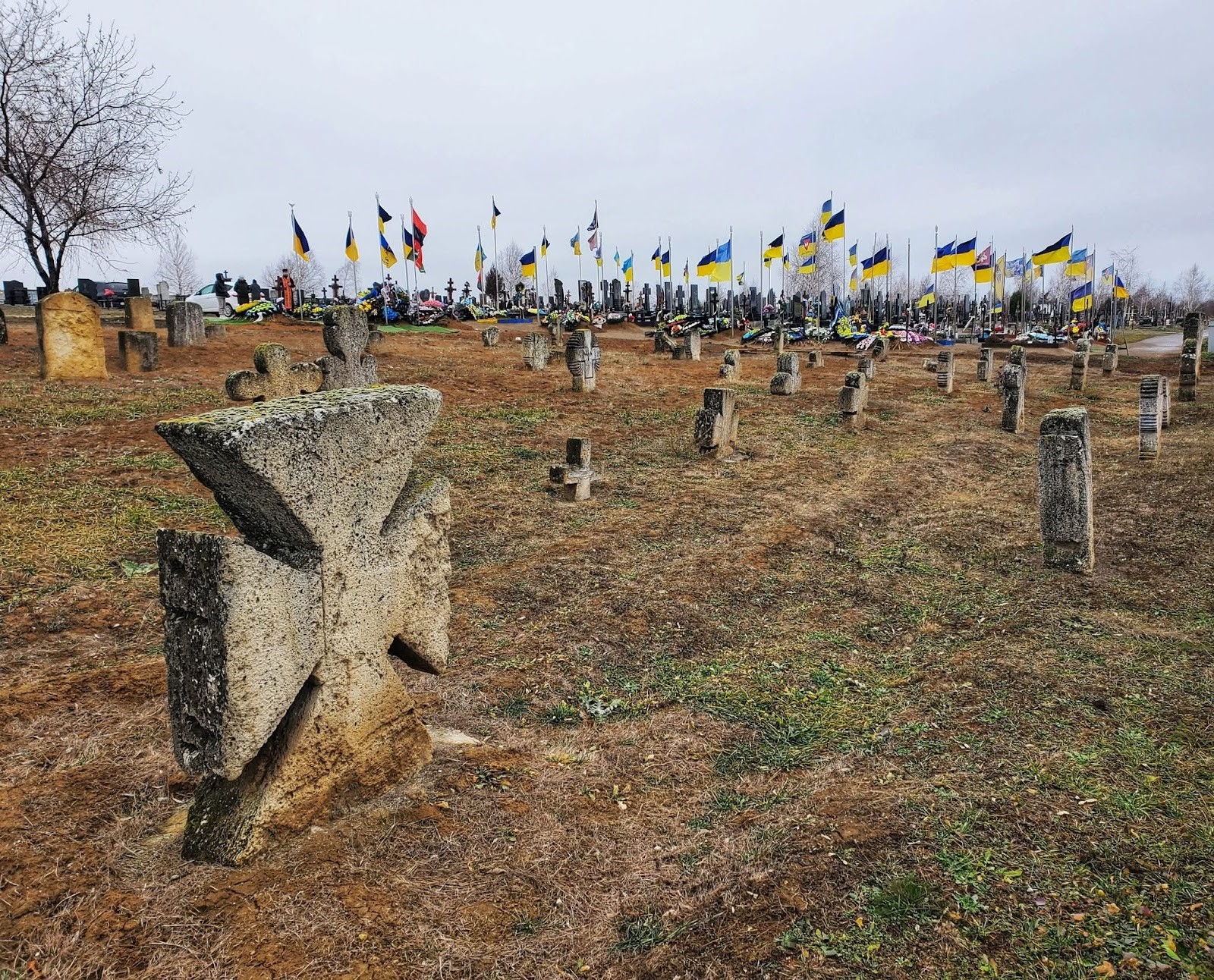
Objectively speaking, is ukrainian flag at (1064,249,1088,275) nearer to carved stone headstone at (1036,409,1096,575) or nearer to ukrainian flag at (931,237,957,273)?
ukrainian flag at (931,237,957,273)

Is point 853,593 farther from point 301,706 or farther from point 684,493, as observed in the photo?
point 301,706

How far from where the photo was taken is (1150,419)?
43.8 ft

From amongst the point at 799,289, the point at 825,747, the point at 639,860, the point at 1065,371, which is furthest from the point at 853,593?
the point at 799,289

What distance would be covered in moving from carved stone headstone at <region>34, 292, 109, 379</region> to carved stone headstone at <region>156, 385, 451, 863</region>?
14859 millimetres

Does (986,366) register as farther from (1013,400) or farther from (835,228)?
(835,228)

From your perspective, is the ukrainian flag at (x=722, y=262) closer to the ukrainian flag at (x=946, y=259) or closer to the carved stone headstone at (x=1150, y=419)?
the ukrainian flag at (x=946, y=259)

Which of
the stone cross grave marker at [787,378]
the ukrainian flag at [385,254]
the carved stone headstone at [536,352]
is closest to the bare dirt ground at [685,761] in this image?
the stone cross grave marker at [787,378]

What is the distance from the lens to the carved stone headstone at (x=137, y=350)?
55.0 ft

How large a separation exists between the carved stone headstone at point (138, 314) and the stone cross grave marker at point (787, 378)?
16.6 m

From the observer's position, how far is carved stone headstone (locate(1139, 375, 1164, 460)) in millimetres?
Result: 13344

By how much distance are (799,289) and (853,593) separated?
62.1m

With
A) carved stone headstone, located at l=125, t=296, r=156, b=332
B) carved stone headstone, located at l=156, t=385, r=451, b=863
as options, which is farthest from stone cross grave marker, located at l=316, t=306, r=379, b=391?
carved stone headstone, located at l=125, t=296, r=156, b=332

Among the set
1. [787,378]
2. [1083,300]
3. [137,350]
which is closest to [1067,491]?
[787,378]

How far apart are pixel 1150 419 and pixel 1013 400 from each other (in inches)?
130
